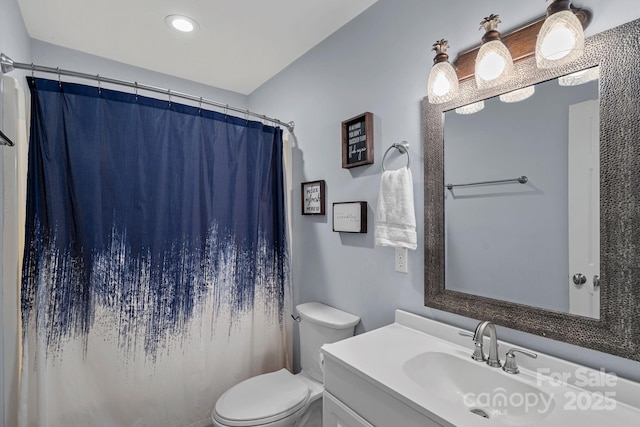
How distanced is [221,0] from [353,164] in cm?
112

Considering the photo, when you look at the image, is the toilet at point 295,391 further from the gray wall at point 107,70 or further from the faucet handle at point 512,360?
the gray wall at point 107,70

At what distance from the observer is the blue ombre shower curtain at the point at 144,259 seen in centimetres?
137

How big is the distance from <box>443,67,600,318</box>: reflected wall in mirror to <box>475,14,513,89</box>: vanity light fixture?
0.38ft

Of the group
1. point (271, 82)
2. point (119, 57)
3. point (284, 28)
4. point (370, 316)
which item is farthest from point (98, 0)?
point (370, 316)

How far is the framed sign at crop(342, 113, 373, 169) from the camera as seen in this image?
156 centimetres

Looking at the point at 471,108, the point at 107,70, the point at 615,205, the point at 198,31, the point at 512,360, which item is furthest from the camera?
the point at 107,70

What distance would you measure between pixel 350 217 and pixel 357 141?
43 cm

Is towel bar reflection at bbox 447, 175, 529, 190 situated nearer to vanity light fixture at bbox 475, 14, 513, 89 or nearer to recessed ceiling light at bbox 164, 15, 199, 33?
vanity light fixture at bbox 475, 14, 513, 89

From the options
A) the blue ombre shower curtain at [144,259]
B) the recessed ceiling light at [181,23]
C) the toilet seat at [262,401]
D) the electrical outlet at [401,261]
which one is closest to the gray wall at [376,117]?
the electrical outlet at [401,261]

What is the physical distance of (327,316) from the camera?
1.72m

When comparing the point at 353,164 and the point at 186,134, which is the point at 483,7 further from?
→ the point at 186,134

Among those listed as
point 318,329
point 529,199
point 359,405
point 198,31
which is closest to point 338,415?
point 359,405

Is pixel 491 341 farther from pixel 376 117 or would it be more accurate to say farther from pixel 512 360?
pixel 376 117

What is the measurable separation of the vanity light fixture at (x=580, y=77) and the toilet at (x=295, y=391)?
4.50ft
